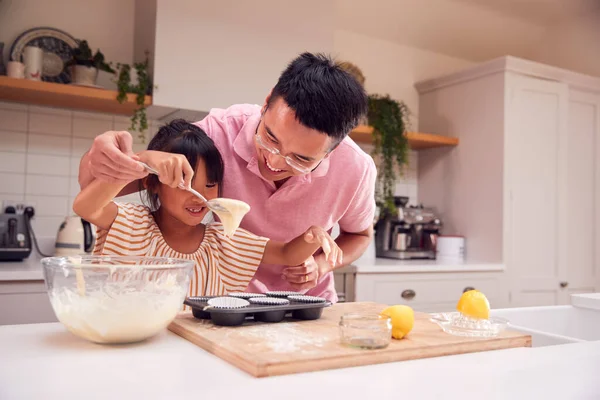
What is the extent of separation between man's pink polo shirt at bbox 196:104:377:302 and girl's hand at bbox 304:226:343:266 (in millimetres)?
274

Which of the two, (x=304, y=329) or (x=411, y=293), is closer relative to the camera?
(x=304, y=329)

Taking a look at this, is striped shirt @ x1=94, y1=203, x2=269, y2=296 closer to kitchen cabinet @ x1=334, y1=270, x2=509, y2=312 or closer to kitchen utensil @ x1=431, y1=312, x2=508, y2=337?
kitchen utensil @ x1=431, y1=312, x2=508, y2=337

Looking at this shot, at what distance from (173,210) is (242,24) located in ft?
5.29

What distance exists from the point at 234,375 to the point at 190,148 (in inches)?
32.2

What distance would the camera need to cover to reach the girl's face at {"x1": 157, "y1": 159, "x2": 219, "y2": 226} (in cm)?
140

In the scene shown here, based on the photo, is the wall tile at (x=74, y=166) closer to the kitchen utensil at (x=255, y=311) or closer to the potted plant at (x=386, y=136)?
the potted plant at (x=386, y=136)

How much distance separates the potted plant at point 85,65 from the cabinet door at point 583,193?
289cm

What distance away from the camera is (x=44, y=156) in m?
2.74

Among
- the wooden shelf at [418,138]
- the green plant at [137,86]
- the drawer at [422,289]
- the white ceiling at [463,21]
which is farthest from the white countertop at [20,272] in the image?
the white ceiling at [463,21]

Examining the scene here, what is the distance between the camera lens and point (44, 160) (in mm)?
2744

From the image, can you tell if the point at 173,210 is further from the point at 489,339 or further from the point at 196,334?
the point at 489,339

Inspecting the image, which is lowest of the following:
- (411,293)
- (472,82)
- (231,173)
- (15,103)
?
(411,293)

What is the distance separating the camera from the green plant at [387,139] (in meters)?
3.37

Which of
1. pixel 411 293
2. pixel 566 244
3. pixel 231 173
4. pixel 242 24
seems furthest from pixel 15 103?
pixel 566 244
